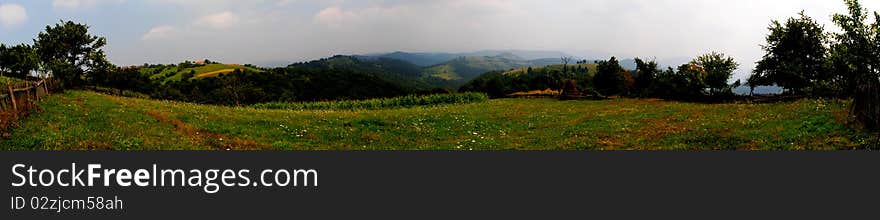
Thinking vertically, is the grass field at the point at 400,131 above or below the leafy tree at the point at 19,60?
below

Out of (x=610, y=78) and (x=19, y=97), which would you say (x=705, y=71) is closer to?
(x=610, y=78)

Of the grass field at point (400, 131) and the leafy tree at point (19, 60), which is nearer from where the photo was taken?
the grass field at point (400, 131)

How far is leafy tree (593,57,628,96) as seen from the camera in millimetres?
81562

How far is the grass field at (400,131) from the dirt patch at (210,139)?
0.13 feet

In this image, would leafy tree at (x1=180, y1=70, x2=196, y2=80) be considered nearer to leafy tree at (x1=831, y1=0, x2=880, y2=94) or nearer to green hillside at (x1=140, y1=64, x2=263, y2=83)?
green hillside at (x1=140, y1=64, x2=263, y2=83)

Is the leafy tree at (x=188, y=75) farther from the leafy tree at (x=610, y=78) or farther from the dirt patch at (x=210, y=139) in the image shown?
the dirt patch at (x=210, y=139)

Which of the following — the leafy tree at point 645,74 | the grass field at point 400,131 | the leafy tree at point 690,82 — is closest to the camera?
the grass field at point 400,131

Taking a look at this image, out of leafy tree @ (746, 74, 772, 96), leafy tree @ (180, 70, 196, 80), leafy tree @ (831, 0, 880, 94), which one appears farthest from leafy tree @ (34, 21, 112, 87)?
leafy tree @ (180, 70, 196, 80)

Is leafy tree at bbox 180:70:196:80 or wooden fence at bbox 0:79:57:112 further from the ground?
leafy tree at bbox 180:70:196:80

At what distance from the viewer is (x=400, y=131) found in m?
28.4

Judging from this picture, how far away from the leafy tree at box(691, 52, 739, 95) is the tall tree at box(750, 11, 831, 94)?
5.72 meters

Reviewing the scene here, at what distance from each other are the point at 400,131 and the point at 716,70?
54806 millimetres

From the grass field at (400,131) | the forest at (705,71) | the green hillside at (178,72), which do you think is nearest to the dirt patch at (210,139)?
the grass field at (400,131)

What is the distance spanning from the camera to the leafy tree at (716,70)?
219ft
